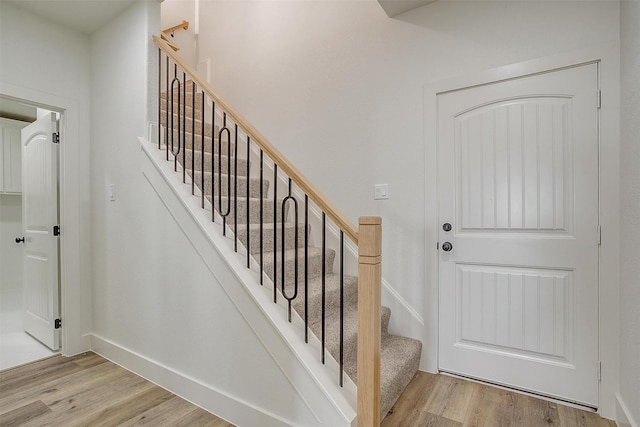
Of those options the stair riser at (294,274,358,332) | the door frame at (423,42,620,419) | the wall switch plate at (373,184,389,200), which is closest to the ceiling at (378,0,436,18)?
the door frame at (423,42,620,419)

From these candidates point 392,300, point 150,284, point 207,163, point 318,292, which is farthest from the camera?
point 207,163

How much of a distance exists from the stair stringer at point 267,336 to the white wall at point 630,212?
A: 1.34 m

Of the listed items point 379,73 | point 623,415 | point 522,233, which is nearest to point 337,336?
point 522,233

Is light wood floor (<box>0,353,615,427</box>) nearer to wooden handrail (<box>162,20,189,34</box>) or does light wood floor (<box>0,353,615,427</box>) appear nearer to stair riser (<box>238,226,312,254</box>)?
stair riser (<box>238,226,312,254</box>)

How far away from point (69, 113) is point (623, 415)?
4.12 metres

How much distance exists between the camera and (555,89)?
1.93 meters

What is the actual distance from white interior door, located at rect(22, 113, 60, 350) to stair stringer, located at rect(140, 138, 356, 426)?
4.45ft

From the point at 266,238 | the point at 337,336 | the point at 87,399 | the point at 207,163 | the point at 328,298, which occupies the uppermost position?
the point at 207,163

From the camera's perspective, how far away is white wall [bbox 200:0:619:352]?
79.5 inches

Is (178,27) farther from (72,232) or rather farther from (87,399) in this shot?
(87,399)

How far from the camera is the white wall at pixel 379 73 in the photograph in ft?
6.63

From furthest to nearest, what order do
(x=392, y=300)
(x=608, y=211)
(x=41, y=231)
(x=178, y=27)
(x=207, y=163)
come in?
1. (x=178, y=27)
2. (x=41, y=231)
3. (x=207, y=163)
4. (x=392, y=300)
5. (x=608, y=211)

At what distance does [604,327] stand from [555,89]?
4.52 feet

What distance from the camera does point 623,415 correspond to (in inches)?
63.3
